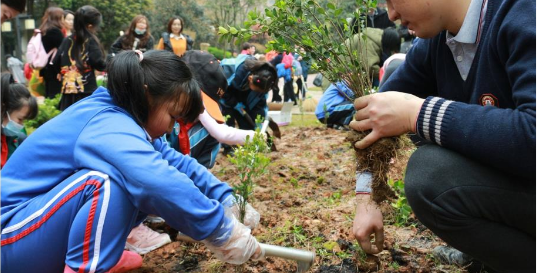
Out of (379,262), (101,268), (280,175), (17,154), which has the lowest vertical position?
(280,175)

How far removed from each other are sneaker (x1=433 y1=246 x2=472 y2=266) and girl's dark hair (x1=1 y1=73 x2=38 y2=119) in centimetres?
316

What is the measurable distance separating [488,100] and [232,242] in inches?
43.5

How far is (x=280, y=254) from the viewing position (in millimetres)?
2242

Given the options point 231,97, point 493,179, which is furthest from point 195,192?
point 231,97

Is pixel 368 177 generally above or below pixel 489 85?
below

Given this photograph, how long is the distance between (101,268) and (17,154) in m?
0.62

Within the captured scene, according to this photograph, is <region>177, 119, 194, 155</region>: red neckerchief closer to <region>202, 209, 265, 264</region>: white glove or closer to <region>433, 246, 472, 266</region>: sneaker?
<region>202, 209, 265, 264</region>: white glove

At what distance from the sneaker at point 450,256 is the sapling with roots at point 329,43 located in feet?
1.54

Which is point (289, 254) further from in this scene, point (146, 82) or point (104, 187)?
point (146, 82)

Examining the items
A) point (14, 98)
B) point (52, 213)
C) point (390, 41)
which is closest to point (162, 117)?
point (52, 213)

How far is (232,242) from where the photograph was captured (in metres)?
2.12

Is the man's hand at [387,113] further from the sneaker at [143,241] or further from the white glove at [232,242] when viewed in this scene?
the sneaker at [143,241]

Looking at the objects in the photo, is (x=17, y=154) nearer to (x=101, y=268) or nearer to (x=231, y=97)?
(x=101, y=268)

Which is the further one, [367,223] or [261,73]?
[261,73]
